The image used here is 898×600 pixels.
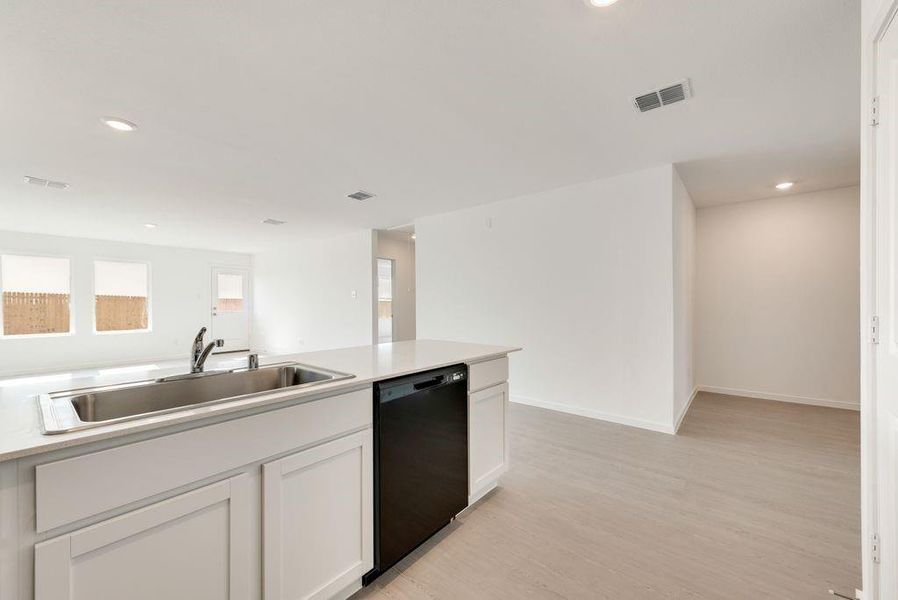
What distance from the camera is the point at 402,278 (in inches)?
305

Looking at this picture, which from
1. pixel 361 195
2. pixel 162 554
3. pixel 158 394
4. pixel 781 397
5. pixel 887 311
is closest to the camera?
pixel 162 554

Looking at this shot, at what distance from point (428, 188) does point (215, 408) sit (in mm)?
3453

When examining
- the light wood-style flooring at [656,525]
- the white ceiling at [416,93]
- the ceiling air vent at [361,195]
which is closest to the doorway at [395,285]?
the ceiling air vent at [361,195]

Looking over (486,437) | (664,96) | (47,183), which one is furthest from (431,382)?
(47,183)

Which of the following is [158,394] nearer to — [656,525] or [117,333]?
[656,525]

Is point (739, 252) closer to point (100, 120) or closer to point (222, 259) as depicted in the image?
point (100, 120)

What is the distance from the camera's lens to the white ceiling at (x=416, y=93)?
65.2 inches

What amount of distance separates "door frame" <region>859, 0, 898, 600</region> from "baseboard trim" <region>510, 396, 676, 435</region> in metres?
2.19

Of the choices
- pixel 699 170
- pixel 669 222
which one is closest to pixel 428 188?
pixel 669 222

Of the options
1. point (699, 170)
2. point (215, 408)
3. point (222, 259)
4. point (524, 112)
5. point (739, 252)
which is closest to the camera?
point (215, 408)

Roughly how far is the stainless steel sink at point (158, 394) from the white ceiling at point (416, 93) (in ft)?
5.19

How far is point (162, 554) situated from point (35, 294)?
8.31m

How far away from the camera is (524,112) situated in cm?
248

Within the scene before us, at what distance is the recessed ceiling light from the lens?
247 cm
